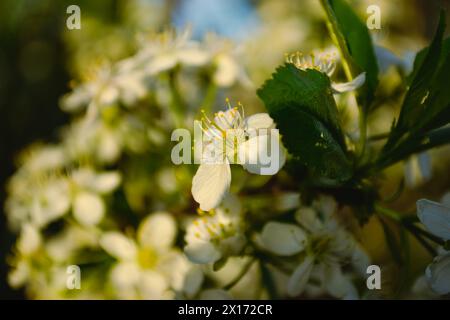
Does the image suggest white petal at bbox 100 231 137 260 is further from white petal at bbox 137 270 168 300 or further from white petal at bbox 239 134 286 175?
white petal at bbox 239 134 286 175

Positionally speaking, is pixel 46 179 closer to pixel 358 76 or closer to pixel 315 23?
pixel 358 76

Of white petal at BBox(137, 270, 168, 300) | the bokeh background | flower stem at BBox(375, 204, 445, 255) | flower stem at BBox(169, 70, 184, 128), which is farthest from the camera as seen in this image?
the bokeh background

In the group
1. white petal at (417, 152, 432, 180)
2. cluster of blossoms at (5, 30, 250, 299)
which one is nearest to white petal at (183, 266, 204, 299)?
cluster of blossoms at (5, 30, 250, 299)

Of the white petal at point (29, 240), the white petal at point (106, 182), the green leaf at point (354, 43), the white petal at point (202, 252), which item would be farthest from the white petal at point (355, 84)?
the white petal at point (29, 240)

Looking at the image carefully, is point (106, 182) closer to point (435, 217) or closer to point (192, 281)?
point (192, 281)

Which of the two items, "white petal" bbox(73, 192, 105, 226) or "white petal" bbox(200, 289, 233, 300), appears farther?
"white petal" bbox(73, 192, 105, 226)

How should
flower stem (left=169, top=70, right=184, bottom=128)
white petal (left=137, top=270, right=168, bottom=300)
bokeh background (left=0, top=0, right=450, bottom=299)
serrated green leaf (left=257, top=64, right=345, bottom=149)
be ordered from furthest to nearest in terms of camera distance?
1. bokeh background (left=0, top=0, right=450, bottom=299)
2. flower stem (left=169, top=70, right=184, bottom=128)
3. white petal (left=137, top=270, right=168, bottom=300)
4. serrated green leaf (left=257, top=64, right=345, bottom=149)

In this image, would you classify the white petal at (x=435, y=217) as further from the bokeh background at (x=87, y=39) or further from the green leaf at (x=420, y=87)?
the bokeh background at (x=87, y=39)
